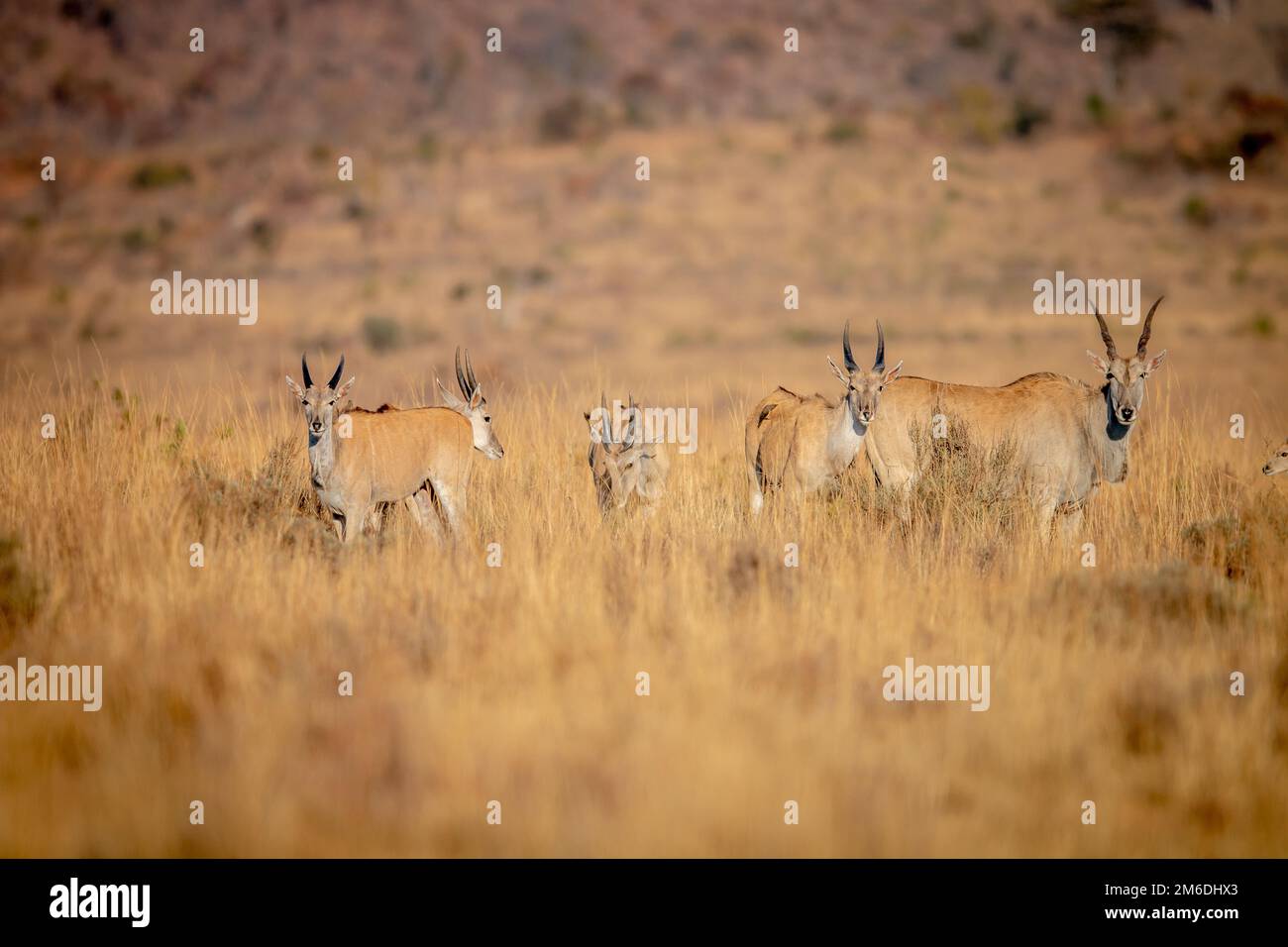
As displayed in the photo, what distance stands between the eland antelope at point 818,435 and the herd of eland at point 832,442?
0.04 feet

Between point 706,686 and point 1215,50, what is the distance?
75.2 m

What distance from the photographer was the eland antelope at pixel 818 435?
1052 centimetres

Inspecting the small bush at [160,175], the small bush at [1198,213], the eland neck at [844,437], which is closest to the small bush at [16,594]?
the eland neck at [844,437]

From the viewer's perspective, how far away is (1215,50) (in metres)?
70.8

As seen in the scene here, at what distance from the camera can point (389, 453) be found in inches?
395

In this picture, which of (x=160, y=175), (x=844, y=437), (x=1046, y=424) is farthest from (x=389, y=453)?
(x=160, y=175)

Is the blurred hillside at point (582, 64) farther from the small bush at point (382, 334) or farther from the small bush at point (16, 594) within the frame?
the small bush at point (16, 594)

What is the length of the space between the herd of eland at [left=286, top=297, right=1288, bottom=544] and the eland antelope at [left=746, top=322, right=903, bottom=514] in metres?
0.01

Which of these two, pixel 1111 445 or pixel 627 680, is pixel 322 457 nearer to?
pixel 627 680

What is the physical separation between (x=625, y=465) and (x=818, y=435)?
5.53 feet

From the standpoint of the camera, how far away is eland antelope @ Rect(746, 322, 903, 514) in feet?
34.5

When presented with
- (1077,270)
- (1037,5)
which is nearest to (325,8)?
(1037,5)

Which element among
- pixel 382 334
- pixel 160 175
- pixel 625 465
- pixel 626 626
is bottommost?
pixel 626 626

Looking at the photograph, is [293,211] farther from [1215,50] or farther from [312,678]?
[1215,50]
